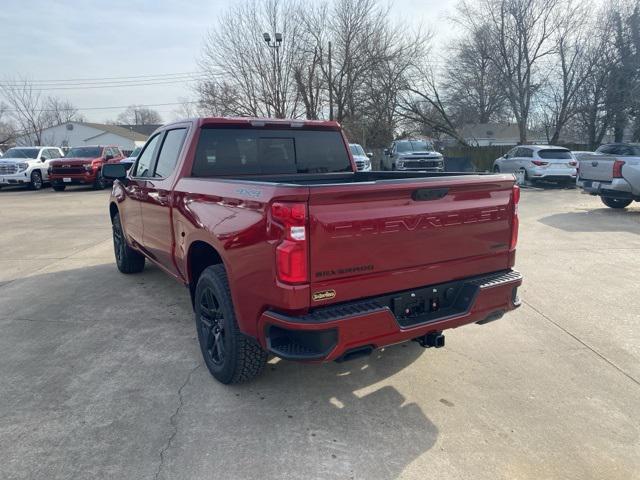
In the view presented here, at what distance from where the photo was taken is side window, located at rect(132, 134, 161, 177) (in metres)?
4.96

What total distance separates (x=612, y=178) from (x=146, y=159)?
429 inches


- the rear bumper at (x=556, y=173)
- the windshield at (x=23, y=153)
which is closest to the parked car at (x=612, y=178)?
the rear bumper at (x=556, y=173)

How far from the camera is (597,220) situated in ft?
34.8

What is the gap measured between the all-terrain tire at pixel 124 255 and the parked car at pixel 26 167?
17.8 metres

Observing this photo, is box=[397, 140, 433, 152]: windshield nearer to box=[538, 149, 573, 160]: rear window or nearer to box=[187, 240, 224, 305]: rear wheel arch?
box=[538, 149, 573, 160]: rear window

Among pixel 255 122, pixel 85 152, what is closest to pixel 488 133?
pixel 85 152

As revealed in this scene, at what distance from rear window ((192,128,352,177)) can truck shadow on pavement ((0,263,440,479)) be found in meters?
1.65

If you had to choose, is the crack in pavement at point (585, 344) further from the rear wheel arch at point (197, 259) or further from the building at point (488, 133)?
the building at point (488, 133)

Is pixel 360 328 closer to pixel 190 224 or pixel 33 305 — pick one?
pixel 190 224

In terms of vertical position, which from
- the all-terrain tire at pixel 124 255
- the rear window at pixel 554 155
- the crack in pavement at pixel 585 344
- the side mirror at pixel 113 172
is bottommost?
the crack in pavement at pixel 585 344

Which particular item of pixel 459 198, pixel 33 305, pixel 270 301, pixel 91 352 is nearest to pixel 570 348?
A: pixel 459 198

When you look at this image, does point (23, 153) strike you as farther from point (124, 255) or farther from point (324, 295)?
point (324, 295)

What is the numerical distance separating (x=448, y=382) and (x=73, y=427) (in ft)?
8.47

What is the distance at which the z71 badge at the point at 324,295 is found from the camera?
8.49 ft
